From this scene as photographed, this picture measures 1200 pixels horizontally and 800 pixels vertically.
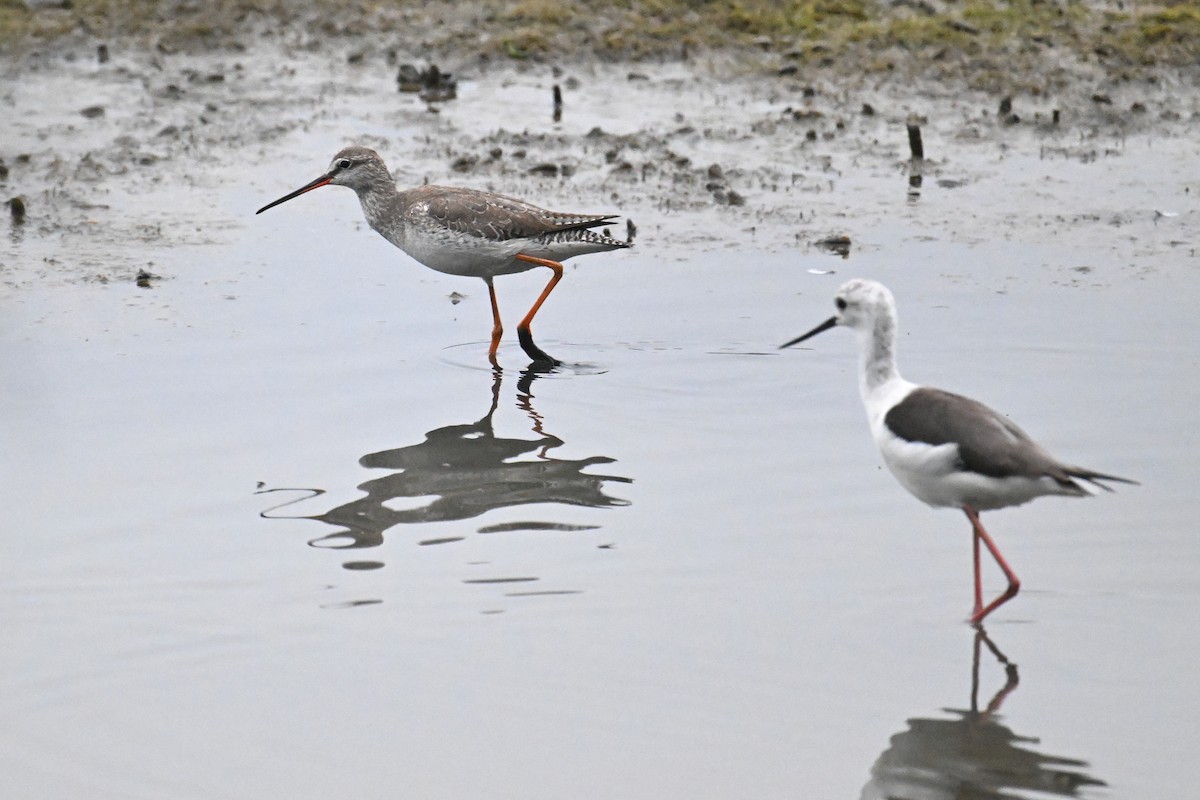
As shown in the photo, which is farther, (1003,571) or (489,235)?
(489,235)

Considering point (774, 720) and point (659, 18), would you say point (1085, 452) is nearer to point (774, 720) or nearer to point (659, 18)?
point (774, 720)

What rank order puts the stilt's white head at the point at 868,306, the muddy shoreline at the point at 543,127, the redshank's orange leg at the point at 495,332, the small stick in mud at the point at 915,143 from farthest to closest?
the small stick in mud at the point at 915,143
the muddy shoreline at the point at 543,127
the redshank's orange leg at the point at 495,332
the stilt's white head at the point at 868,306

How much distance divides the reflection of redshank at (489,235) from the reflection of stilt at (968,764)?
412cm

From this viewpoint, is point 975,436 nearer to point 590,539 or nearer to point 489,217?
point 590,539

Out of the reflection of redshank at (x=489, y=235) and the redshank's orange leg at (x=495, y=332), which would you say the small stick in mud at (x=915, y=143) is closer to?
the reflection of redshank at (x=489, y=235)

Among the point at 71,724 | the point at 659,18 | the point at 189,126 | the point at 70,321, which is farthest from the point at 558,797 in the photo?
the point at 659,18

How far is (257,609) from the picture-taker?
214 inches

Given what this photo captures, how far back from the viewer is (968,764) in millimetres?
4555

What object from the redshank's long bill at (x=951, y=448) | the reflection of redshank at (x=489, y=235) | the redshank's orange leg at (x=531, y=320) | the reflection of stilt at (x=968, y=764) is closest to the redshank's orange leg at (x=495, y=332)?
the reflection of redshank at (x=489, y=235)

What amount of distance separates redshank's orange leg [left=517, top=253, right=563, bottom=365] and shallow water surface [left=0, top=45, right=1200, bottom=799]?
0.18 m

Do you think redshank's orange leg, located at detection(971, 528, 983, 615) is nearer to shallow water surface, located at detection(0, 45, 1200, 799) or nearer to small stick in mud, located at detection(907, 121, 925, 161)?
shallow water surface, located at detection(0, 45, 1200, 799)

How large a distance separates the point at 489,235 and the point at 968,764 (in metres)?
4.84

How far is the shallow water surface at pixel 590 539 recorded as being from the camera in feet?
15.1

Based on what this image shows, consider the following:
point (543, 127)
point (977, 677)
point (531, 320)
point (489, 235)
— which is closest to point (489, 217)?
point (489, 235)
